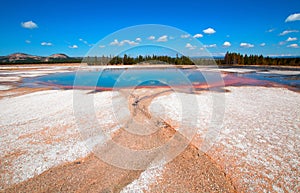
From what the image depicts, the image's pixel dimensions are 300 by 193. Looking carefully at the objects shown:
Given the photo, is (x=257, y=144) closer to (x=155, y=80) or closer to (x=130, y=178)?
(x=130, y=178)

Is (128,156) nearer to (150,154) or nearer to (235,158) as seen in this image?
(150,154)

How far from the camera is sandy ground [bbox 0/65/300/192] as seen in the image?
148 inches

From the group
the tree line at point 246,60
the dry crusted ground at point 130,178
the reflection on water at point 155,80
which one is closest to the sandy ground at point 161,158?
the dry crusted ground at point 130,178

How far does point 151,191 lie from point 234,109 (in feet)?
23.4

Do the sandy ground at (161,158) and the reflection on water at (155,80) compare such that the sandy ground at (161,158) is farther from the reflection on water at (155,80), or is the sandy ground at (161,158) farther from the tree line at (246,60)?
the tree line at (246,60)

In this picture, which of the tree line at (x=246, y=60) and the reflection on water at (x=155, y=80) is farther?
the tree line at (x=246, y=60)

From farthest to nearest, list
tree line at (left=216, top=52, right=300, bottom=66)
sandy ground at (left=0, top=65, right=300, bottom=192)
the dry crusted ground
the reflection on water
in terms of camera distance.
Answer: tree line at (left=216, top=52, right=300, bottom=66) → the reflection on water → sandy ground at (left=0, top=65, right=300, bottom=192) → the dry crusted ground

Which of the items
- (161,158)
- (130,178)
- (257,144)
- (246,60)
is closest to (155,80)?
(257,144)

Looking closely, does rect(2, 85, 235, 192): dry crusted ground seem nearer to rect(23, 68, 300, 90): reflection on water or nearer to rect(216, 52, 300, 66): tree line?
rect(23, 68, 300, 90): reflection on water

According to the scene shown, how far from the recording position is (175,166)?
4.37m

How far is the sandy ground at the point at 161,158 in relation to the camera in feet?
12.3

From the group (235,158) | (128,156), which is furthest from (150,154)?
(235,158)

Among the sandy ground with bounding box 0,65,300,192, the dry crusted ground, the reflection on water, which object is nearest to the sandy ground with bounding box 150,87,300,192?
the sandy ground with bounding box 0,65,300,192

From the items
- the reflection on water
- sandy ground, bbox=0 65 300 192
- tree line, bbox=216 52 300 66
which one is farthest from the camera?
tree line, bbox=216 52 300 66
